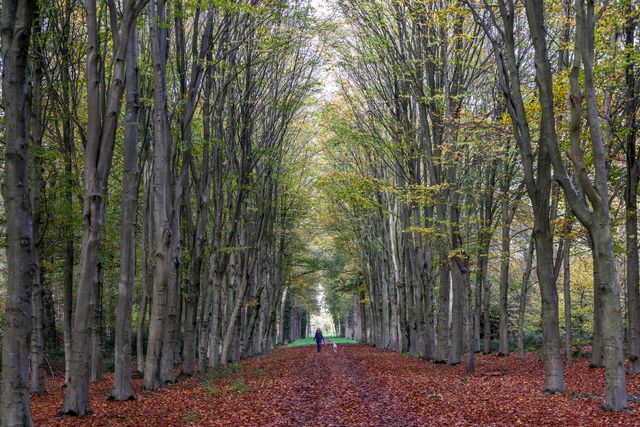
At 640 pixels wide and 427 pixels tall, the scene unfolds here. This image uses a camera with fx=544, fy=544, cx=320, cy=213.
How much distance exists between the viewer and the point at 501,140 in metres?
20.0

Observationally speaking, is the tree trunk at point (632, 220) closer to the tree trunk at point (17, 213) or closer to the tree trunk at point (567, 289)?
the tree trunk at point (567, 289)

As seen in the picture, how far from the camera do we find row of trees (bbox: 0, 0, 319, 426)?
779 cm

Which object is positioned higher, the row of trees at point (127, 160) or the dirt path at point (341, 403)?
the row of trees at point (127, 160)

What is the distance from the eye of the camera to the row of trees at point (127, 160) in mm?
7793

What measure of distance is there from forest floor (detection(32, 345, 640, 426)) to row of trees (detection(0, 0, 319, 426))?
110 centimetres

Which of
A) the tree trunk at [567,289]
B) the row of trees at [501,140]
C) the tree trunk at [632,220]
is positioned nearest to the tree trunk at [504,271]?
the row of trees at [501,140]

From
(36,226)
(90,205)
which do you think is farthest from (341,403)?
(36,226)

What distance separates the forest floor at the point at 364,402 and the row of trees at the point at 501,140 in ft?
3.45

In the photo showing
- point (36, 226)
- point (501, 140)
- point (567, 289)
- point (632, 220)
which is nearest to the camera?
point (36, 226)

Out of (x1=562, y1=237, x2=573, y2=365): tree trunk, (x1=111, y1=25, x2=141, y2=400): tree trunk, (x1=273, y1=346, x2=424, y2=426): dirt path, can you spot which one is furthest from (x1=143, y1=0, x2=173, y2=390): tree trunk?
(x1=562, y1=237, x2=573, y2=365): tree trunk

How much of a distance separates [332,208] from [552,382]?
91.4ft

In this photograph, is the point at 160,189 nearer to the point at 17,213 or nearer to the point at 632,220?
the point at 17,213

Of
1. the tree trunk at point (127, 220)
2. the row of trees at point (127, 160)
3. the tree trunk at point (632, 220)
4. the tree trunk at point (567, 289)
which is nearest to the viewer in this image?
the row of trees at point (127, 160)

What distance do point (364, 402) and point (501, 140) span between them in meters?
12.0
